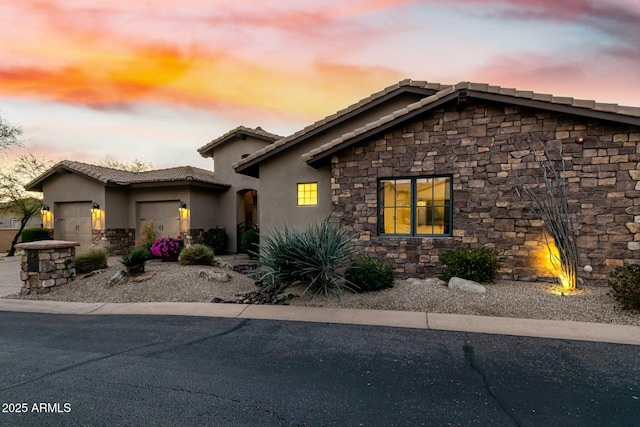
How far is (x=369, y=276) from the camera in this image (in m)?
7.41

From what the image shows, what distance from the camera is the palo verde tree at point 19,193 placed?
19516 millimetres

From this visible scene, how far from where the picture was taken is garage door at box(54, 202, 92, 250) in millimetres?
15711

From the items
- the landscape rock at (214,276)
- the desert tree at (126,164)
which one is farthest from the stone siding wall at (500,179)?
the desert tree at (126,164)

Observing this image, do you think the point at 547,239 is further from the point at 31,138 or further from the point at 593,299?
the point at 31,138

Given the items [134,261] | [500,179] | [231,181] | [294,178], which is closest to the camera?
[500,179]

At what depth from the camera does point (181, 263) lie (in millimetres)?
10602

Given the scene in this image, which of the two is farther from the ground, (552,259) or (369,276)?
(552,259)

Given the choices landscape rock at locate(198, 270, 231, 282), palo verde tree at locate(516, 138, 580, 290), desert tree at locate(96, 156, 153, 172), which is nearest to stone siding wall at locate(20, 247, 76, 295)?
landscape rock at locate(198, 270, 231, 282)

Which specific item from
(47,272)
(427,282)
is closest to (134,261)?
(47,272)

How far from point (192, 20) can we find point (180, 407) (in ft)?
32.6

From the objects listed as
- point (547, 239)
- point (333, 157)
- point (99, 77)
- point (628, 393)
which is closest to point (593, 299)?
point (547, 239)

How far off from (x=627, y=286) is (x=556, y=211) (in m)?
2.04

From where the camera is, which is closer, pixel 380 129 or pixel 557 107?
pixel 557 107

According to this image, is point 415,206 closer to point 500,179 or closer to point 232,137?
point 500,179
